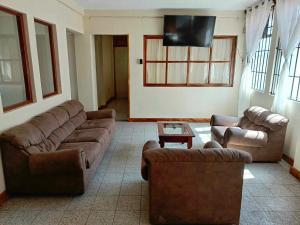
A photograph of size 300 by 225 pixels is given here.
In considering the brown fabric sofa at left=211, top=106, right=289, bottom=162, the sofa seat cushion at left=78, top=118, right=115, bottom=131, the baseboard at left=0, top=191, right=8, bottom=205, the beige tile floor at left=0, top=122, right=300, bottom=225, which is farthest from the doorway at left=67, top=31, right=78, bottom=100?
the brown fabric sofa at left=211, top=106, right=289, bottom=162

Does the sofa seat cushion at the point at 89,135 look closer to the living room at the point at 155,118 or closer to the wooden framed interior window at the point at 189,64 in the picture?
the living room at the point at 155,118

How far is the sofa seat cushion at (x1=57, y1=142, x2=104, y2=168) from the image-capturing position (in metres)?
2.55

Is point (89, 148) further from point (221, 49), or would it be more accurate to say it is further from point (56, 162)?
point (221, 49)

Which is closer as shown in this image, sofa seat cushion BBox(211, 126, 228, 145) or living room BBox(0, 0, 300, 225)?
living room BBox(0, 0, 300, 225)

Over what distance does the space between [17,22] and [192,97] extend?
404 centimetres

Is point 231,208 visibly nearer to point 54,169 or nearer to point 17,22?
point 54,169

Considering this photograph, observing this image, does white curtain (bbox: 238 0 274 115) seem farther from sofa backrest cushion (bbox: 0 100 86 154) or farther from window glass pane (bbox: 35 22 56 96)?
window glass pane (bbox: 35 22 56 96)

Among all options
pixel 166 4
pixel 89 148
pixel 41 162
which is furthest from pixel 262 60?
pixel 41 162

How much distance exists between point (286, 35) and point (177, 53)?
2.52 meters

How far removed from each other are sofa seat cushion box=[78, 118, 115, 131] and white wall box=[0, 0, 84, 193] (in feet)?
2.05

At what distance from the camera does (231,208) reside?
6.30 feet

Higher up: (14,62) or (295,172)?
(14,62)

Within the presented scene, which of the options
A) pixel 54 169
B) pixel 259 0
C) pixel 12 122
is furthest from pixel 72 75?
pixel 259 0

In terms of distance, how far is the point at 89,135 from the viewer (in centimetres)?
317
